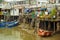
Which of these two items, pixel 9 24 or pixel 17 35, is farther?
pixel 9 24

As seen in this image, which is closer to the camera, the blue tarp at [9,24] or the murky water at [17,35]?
the murky water at [17,35]

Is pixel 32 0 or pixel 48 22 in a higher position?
pixel 32 0

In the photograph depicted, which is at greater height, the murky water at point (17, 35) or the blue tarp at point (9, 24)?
the blue tarp at point (9, 24)

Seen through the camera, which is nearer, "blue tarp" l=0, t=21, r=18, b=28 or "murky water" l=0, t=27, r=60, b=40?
"murky water" l=0, t=27, r=60, b=40

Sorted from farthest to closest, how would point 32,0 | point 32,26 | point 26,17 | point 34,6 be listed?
1. point 32,0
2. point 34,6
3. point 26,17
4. point 32,26

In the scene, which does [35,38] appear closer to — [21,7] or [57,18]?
[57,18]

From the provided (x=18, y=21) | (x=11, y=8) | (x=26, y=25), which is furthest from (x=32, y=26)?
(x=11, y=8)

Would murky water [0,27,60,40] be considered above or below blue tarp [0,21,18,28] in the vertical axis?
below

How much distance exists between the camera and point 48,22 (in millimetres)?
41250

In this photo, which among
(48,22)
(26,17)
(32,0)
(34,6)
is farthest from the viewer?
(32,0)

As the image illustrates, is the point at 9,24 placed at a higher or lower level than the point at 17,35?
higher

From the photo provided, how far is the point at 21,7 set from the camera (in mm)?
53188

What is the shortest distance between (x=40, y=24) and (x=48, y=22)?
1.88 meters

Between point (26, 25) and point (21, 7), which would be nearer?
point (26, 25)
